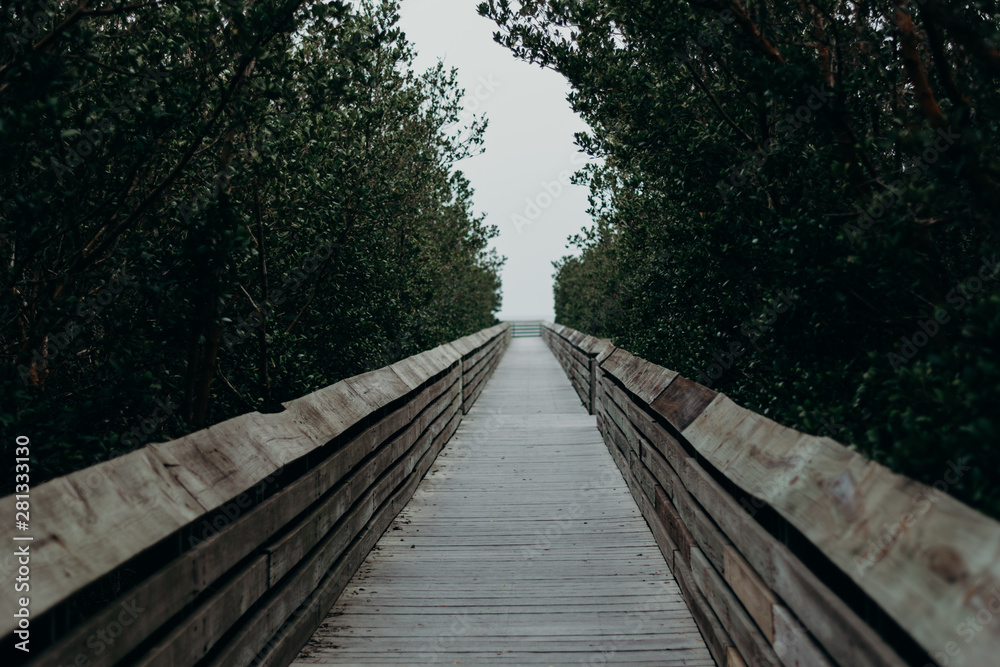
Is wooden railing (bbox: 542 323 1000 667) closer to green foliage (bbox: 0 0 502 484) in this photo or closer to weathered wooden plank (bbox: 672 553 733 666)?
weathered wooden plank (bbox: 672 553 733 666)

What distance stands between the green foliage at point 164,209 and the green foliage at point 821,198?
7.68 ft

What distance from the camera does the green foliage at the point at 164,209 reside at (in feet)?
10.5

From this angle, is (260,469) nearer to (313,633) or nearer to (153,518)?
(153,518)

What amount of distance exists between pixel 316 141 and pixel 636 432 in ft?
12.2

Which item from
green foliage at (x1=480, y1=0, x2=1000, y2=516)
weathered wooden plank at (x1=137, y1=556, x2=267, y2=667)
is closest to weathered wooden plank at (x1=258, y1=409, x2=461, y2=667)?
weathered wooden plank at (x1=137, y1=556, x2=267, y2=667)

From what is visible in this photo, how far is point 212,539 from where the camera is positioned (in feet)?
7.77

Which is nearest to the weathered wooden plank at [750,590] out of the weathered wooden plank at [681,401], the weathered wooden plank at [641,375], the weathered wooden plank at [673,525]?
the weathered wooden plank at [673,525]

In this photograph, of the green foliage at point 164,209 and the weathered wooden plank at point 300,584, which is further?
the green foliage at point 164,209

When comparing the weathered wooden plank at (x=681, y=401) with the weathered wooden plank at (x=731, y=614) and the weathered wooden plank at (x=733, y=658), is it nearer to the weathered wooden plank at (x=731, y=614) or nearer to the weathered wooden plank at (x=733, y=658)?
the weathered wooden plank at (x=731, y=614)

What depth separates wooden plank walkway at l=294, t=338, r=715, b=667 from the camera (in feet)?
10.7

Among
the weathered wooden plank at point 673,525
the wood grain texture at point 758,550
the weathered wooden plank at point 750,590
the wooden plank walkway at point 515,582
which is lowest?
the wooden plank walkway at point 515,582

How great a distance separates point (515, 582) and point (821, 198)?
3.11 metres

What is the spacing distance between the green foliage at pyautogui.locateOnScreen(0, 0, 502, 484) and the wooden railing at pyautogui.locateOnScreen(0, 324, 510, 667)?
99cm

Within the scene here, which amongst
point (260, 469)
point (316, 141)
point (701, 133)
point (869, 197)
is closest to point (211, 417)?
point (316, 141)
